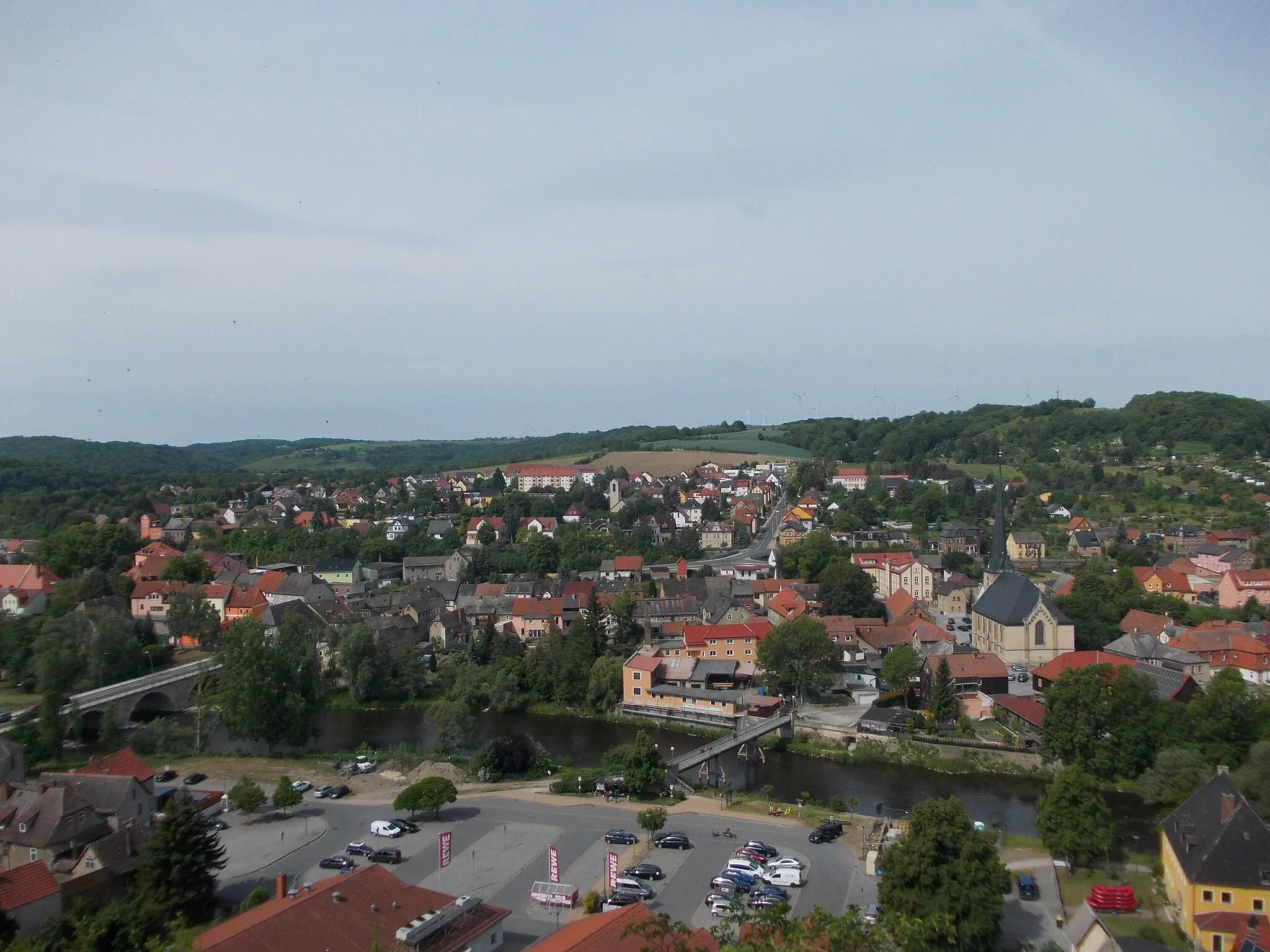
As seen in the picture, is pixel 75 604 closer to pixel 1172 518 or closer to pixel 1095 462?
pixel 1172 518

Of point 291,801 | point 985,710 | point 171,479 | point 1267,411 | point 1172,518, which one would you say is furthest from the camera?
point 171,479

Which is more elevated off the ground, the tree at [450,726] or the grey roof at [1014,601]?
the grey roof at [1014,601]

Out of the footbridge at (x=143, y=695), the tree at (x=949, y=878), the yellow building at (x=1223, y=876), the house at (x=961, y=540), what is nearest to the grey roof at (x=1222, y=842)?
the yellow building at (x=1223, y=876)

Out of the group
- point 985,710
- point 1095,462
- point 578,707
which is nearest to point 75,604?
point 578,707

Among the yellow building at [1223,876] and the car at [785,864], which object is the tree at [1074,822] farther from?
the car at [785,864]

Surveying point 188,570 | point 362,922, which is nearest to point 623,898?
point 362,922

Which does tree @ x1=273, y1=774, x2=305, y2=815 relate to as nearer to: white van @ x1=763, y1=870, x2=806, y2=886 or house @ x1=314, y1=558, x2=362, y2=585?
white van @ x1=763, y1=870, x2=806, y2=886
